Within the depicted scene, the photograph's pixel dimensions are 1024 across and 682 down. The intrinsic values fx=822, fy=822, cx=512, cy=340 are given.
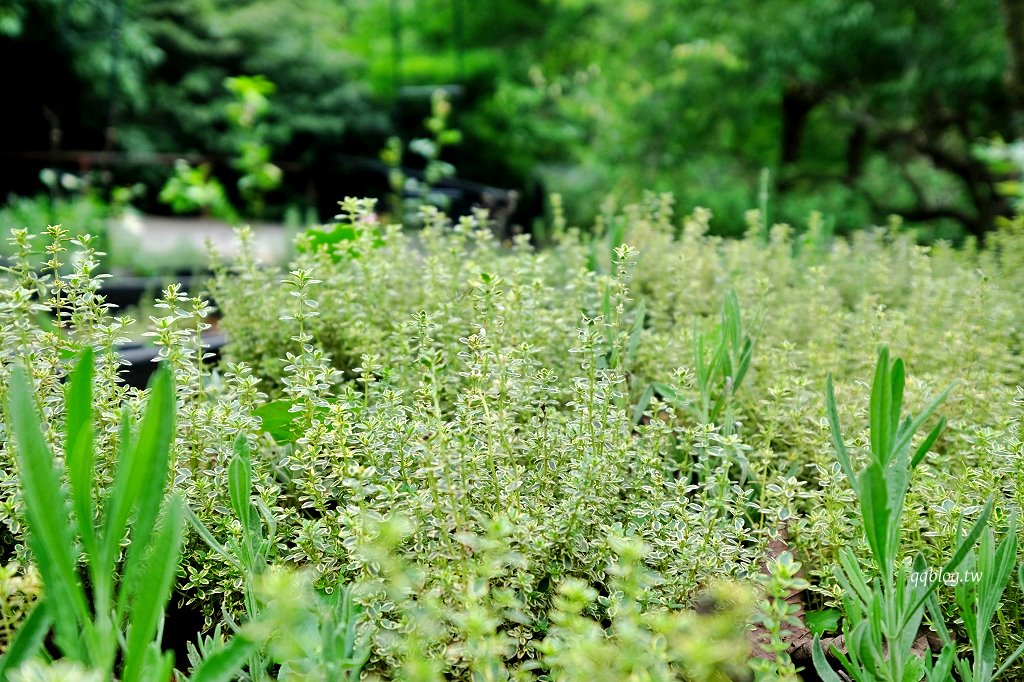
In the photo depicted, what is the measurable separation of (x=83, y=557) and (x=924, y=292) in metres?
1.75

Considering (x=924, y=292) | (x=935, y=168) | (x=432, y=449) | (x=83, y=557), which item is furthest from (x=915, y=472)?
(x=935, y=168)

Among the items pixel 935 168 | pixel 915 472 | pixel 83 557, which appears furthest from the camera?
Result: pixel 935 168

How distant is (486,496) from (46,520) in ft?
1.63

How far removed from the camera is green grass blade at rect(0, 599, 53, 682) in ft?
2.32

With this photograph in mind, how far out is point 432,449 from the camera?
1008 millimetres

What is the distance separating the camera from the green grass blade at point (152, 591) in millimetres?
684

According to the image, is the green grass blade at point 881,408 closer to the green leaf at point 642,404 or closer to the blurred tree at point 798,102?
the green leaf at point 642,404

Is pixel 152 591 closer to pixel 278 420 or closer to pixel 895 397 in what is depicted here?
pixel 278 420

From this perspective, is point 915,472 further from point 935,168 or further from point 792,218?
point 935,168

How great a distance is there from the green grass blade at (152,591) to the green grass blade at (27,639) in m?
0.08

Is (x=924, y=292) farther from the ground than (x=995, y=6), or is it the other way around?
(x=995, y=6)

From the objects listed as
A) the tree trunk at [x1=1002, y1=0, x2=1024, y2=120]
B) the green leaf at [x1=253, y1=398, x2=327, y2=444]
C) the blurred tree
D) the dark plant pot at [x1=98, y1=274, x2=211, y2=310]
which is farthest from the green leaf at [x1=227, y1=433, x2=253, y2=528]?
the blurred tree

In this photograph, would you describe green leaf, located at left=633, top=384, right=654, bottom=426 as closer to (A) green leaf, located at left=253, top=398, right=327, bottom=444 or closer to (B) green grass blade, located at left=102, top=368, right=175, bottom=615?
(A) green leaf, located at left=253, top=398, right=327, bottom=444

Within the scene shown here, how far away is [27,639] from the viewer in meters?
0.71
